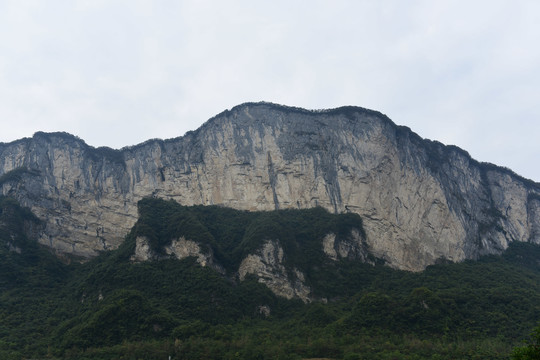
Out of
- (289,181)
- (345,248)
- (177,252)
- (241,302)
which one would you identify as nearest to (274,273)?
(241,302)

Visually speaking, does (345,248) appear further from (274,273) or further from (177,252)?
(177,252)

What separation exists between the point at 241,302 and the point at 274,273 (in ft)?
25.1

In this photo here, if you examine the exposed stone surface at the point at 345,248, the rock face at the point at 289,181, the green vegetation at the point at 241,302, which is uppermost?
the rock face at the point at 289,181

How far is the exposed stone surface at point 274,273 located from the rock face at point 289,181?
46.4 feet

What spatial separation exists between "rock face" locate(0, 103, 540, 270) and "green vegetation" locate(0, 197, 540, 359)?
13.4 ft

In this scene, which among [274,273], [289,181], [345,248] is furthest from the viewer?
[289,181]

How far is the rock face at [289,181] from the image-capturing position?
73.2 meters

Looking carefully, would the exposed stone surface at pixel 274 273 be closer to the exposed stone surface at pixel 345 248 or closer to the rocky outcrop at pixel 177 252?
the rocky outcrop at pixel 177 252

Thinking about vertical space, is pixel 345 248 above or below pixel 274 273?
above

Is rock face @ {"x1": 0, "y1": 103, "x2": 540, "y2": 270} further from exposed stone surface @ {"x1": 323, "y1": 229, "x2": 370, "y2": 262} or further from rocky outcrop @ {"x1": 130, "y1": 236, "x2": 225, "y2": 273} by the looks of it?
rocky outcrop @ {"x1": 130, "y1": 236, "x2": 225, "y2": 273}

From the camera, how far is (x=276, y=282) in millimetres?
60938

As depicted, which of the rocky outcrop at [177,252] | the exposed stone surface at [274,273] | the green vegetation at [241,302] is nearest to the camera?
the green vegetation at [241,302]

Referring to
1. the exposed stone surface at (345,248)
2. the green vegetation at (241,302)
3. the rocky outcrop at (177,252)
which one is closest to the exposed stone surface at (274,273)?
the green vegetation at (241,302)

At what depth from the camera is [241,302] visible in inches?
2189
